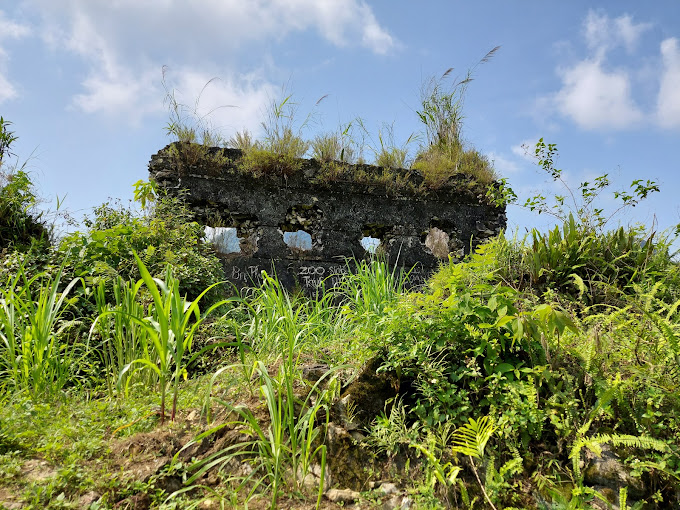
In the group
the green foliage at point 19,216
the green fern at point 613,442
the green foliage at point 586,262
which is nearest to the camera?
the green fern at point 613,442

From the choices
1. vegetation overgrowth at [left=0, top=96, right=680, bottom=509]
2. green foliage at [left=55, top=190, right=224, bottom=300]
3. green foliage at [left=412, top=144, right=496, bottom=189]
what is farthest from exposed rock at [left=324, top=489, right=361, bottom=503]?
green foliage at [left=412, top=144, right=496, bottom=189]

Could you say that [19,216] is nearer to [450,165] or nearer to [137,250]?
[137,250]

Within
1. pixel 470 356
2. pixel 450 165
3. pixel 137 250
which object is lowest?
pixel 470 356

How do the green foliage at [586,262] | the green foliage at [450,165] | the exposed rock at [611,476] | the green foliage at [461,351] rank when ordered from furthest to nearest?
the green foliage at [450,165] < the green foliage at [586,262] < the green foliage at [461,351] < the exposed rock at [611,476]

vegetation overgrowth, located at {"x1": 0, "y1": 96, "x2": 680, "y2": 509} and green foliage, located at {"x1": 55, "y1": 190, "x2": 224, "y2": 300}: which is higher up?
green foliage, located at {"x1": 55, "y1": 190, "x2": 224, "y2": 300}

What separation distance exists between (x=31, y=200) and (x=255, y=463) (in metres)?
5.65

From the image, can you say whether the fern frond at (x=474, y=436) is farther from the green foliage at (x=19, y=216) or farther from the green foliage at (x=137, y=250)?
the green foliage at (x=19, y=216)

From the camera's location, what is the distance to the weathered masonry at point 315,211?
798 centimetres

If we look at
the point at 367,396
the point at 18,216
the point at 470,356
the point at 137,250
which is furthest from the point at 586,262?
the point at 18,216

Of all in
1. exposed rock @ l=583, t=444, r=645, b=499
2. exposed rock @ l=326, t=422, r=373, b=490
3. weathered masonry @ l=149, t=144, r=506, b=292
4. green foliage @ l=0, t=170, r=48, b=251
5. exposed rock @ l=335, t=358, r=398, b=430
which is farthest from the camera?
weathered masonry @ l=149, t=144, r=506, b=292

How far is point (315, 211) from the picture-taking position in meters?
8.50

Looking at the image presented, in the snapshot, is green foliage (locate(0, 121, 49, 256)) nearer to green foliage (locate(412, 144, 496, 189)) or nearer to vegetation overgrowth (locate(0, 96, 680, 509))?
vegetation overgrowth (locate(0, 96, 680, 509))

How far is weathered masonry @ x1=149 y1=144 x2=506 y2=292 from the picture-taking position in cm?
798

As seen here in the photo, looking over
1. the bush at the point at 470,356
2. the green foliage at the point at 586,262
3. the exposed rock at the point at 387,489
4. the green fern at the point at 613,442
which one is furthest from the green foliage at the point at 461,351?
the green foliage at the point at 586,262
